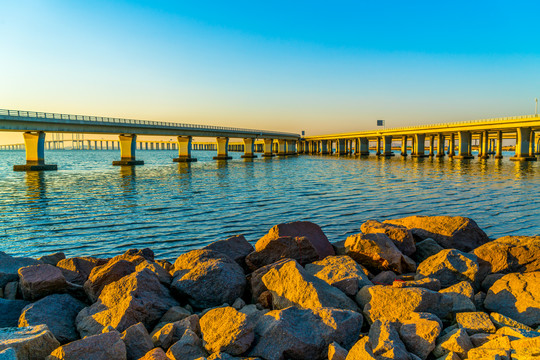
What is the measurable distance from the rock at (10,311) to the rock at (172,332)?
3.28 m

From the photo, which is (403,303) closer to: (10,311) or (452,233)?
(452,233)

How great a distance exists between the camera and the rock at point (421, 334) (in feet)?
16.8

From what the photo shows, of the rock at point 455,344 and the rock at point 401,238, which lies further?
the rock at point 401,238

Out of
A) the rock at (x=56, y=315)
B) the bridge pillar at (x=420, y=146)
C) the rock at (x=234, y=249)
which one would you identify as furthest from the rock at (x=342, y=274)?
the bridge pillar at (x=420, y=146)

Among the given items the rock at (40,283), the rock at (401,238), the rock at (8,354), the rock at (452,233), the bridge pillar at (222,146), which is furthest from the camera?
the bridge pillar at (222,146)

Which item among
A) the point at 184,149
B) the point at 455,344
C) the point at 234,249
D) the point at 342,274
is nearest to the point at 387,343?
the point at 455,344

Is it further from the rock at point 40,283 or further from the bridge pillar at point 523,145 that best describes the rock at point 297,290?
the bridge pillar at point 523,145

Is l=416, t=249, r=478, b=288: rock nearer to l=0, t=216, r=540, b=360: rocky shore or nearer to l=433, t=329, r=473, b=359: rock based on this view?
l=0, t=216, r=540, b=360: rocky shore

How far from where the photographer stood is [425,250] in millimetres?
10586

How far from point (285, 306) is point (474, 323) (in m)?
3.28

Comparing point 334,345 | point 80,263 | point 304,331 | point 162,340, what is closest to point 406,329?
point 334,345

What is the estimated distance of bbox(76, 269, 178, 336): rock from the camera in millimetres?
6215

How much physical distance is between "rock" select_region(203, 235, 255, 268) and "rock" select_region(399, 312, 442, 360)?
5.42 meters

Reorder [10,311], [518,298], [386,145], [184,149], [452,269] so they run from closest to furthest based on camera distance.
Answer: [518,298] → [10,311] → [452,269] → [184,149] → [386,145]
